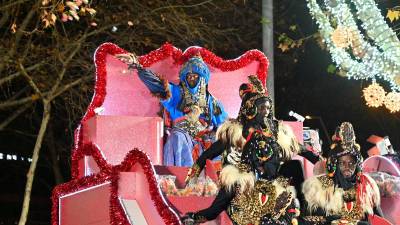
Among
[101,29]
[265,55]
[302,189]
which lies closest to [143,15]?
[101,29]

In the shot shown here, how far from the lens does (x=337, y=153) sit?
658cm

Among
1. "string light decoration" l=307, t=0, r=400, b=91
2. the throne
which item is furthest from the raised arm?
"string light decoration" l=307, t=0, r=400, b=91

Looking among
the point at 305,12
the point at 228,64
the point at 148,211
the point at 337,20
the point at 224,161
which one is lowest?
the point at 148,211

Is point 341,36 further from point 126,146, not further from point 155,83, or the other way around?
point 126,146

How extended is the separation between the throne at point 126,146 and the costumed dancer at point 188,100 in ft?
1.09

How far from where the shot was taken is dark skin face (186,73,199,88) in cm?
922

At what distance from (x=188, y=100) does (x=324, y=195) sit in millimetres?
3002

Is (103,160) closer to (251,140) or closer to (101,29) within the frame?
(251,140)

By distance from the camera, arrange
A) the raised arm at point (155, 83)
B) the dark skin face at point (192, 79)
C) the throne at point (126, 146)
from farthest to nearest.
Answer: the dark skin face at point (192, 79)
the raised arm at point (155, 83)
the throne at point (126, 146)

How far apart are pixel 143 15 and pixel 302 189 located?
737 cm

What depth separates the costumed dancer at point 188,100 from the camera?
8.94 meters

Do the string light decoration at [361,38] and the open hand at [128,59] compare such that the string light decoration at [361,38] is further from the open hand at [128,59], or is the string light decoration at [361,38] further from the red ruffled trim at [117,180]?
the red ruffled trim at [117,180]

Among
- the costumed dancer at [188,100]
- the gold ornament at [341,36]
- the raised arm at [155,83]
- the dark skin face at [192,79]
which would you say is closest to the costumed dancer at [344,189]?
the costumed dancer at [188,100]

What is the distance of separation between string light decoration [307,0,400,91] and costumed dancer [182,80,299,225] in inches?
176
